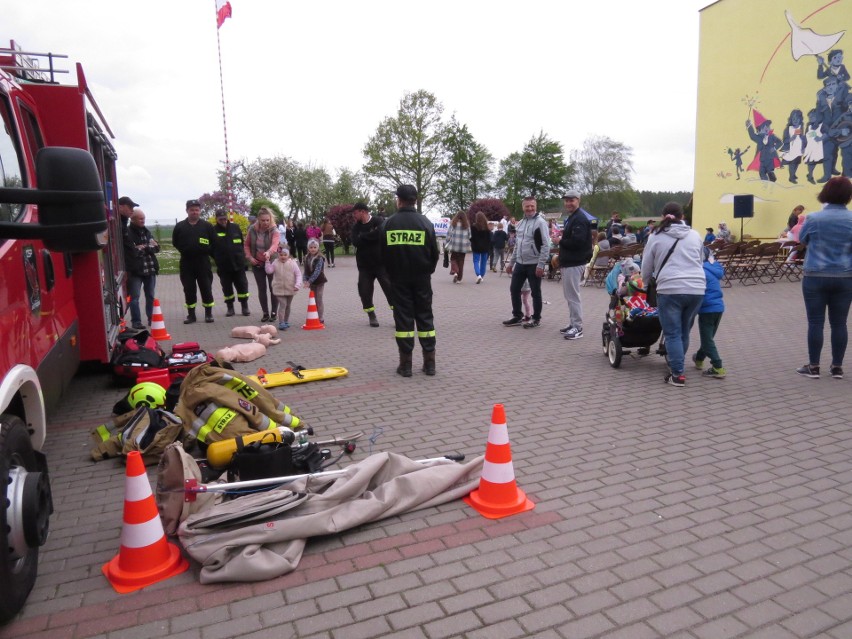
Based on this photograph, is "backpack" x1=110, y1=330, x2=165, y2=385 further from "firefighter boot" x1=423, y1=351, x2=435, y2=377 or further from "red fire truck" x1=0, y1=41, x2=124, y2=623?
"firefighter boot" x1=423, y1=351, x2=435, y2=377

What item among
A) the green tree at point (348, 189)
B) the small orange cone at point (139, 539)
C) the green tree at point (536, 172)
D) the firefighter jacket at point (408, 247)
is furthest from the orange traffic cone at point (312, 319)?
Result: the green tree at point (536, 172)

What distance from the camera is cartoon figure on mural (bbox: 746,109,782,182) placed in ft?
69.4

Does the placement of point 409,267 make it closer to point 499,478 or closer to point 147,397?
point 147,397

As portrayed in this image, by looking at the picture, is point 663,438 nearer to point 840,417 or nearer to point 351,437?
point 840,417

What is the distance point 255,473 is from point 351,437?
1.01 m

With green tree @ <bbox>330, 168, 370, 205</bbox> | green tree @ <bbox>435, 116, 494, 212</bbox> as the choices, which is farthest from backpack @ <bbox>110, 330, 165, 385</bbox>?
green tree @ <bbox>435, 116, 494, 212</bbox>

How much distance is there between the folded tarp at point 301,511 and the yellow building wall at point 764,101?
19.8m

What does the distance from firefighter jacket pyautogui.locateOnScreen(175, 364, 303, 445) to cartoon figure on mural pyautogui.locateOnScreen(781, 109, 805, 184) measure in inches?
823

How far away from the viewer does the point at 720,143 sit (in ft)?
78.2

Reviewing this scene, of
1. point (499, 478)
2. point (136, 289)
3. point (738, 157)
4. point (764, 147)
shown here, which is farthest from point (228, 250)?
point (738, 157)

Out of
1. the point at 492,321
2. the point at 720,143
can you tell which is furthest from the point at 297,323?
the point at 720,143

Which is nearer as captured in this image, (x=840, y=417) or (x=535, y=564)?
(x=535, y=564)

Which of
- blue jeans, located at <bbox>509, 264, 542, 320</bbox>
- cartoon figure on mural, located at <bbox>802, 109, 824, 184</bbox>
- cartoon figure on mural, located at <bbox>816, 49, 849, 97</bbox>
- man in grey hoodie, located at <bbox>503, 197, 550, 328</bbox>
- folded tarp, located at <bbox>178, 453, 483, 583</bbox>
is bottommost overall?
folded tarp, located at <bbox>178, 453, 483, 583</bbox>

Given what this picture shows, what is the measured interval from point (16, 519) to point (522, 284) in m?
8.38
